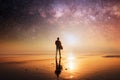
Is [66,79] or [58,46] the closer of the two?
[58,46]

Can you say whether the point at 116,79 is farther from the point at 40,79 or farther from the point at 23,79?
the point at 23,79

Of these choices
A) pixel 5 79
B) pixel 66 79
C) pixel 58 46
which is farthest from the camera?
pixel 5 79

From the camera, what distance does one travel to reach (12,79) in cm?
3566

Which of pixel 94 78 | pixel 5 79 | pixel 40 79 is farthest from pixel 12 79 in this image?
pixel 94 78

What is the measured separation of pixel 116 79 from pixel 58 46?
10.9 metres

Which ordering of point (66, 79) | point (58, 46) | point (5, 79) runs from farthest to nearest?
point (5, 79)
point (66, 79)
point (58, 46)

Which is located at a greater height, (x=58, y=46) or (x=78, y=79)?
(x=58, y=46)

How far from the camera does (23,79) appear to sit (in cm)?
3538

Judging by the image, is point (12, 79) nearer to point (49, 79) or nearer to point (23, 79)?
point (23, 79)

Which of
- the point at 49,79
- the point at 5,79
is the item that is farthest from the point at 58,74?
the point at 5,79

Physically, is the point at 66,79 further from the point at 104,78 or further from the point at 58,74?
the point at 104,78

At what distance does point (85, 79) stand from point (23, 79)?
358 inches

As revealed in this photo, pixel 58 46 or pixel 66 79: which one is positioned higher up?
pixel 58 46

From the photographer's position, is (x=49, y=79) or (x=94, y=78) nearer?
(x=49, y=79)
